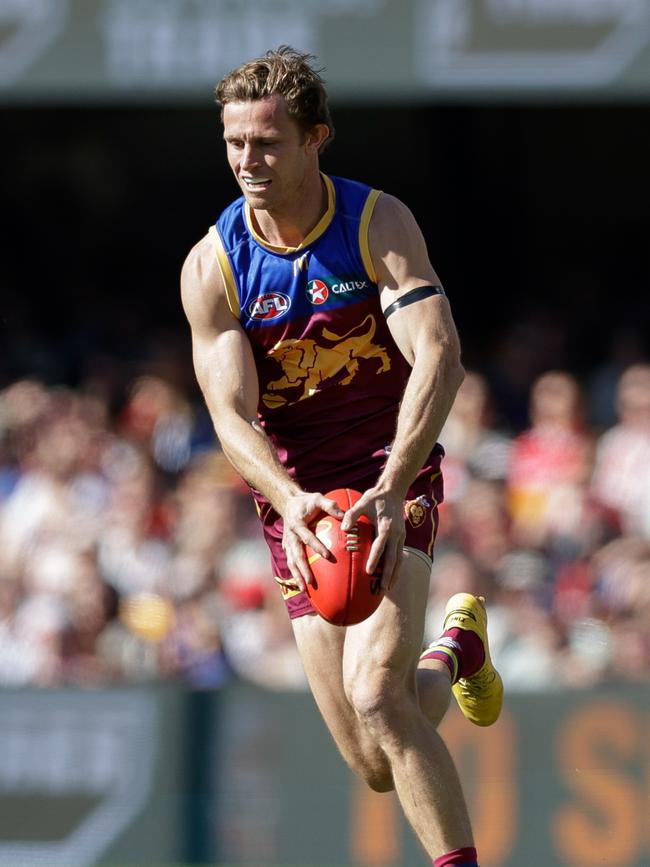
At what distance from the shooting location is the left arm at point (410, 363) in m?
5.13

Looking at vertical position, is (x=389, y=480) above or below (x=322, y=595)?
above

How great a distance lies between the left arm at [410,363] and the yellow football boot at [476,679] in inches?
41.1

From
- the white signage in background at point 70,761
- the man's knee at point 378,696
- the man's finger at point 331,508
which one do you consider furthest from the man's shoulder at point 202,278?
the white signage in background at point 70,761

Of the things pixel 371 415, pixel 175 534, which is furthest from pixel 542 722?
pixel 371 415

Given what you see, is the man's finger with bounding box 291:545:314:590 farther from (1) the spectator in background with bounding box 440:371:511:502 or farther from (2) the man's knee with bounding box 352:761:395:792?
(1) the spectator in background with bounding box 440:371:511:502

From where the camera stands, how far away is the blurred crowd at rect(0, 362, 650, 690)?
30.5 ft

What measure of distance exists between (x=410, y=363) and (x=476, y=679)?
1.41m

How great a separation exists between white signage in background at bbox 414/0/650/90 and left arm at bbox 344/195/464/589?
247 inches

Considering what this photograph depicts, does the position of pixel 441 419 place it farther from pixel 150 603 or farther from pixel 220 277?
pixel 150 603

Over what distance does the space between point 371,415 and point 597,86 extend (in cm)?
646

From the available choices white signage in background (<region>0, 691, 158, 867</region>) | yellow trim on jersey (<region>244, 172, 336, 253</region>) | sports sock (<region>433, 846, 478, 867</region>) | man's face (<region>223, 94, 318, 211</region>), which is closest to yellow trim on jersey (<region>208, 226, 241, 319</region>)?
yellow trim on jersey (<region>244, 172, 336, 253</region>)

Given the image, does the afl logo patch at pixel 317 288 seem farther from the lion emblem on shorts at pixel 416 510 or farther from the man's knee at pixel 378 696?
the man's knee at pixel 378 696

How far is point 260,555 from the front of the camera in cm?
998

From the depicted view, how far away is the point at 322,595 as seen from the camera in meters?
5.14
